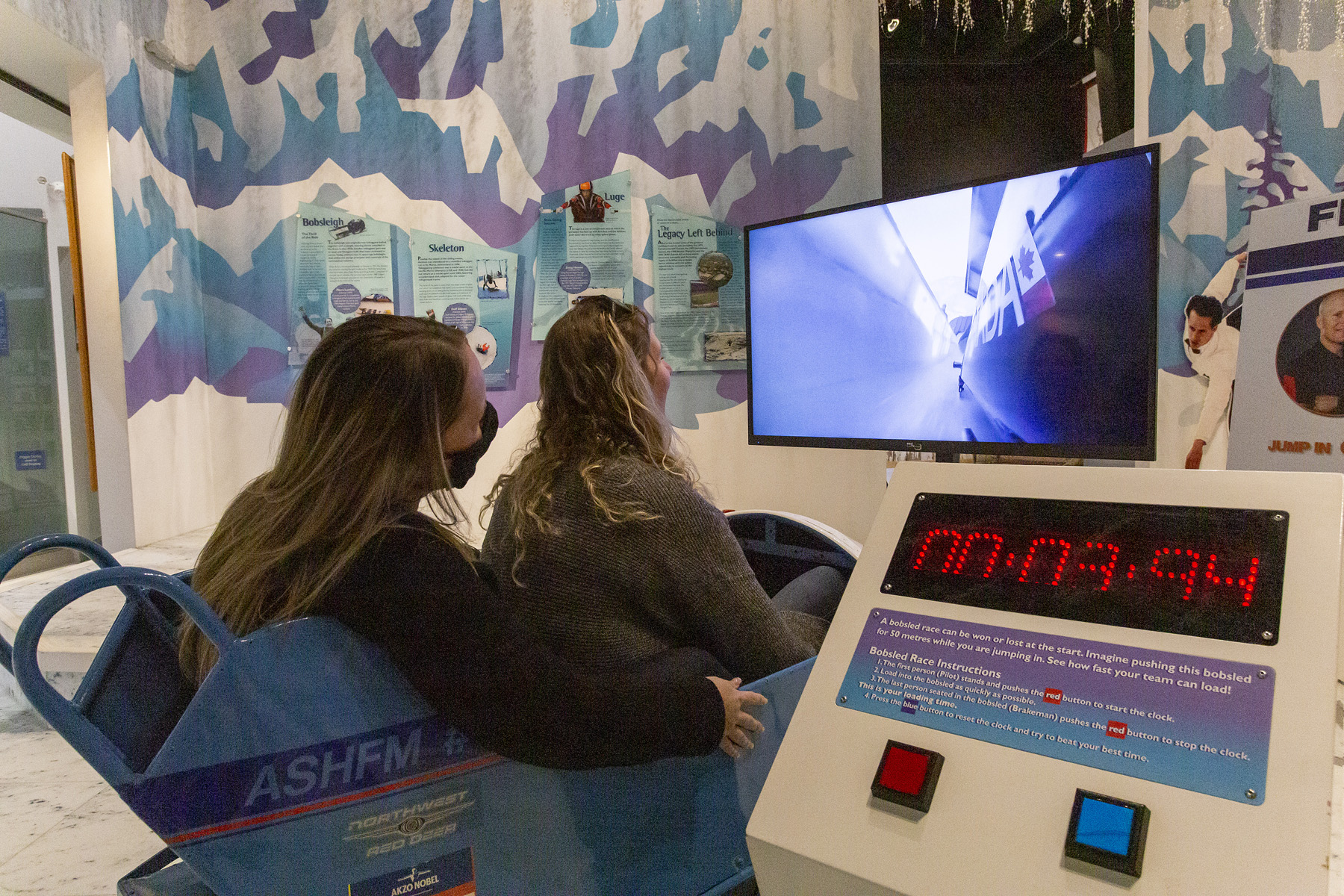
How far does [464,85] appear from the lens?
276cm

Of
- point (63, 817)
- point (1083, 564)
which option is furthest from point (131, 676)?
point (63, 817)

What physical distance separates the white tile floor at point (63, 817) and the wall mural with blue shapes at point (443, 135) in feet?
3.27

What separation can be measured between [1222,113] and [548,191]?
2187 millimetres

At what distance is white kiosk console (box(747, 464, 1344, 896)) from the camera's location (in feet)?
1.93

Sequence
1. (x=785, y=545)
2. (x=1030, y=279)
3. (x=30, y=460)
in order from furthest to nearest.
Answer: (x=30, y=460) → (x=785, y=545) → (x=1030, y=279)

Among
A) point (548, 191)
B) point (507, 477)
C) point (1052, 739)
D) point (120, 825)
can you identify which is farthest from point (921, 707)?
point (548, 191)

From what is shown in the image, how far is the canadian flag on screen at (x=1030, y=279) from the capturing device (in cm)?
154

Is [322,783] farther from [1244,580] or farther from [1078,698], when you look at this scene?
[1244,580]

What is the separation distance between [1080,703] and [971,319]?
114 centimetres

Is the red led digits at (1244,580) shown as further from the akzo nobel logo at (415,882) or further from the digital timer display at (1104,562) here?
the akzo nobel logo at (415,882)

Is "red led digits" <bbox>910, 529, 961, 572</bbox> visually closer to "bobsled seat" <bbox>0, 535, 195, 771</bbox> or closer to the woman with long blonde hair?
the woman with long blonde hair

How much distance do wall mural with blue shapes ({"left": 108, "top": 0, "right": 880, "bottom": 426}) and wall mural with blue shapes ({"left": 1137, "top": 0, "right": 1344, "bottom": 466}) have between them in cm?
92

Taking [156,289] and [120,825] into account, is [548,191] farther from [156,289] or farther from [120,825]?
[120,825]

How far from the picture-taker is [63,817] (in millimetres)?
1796
